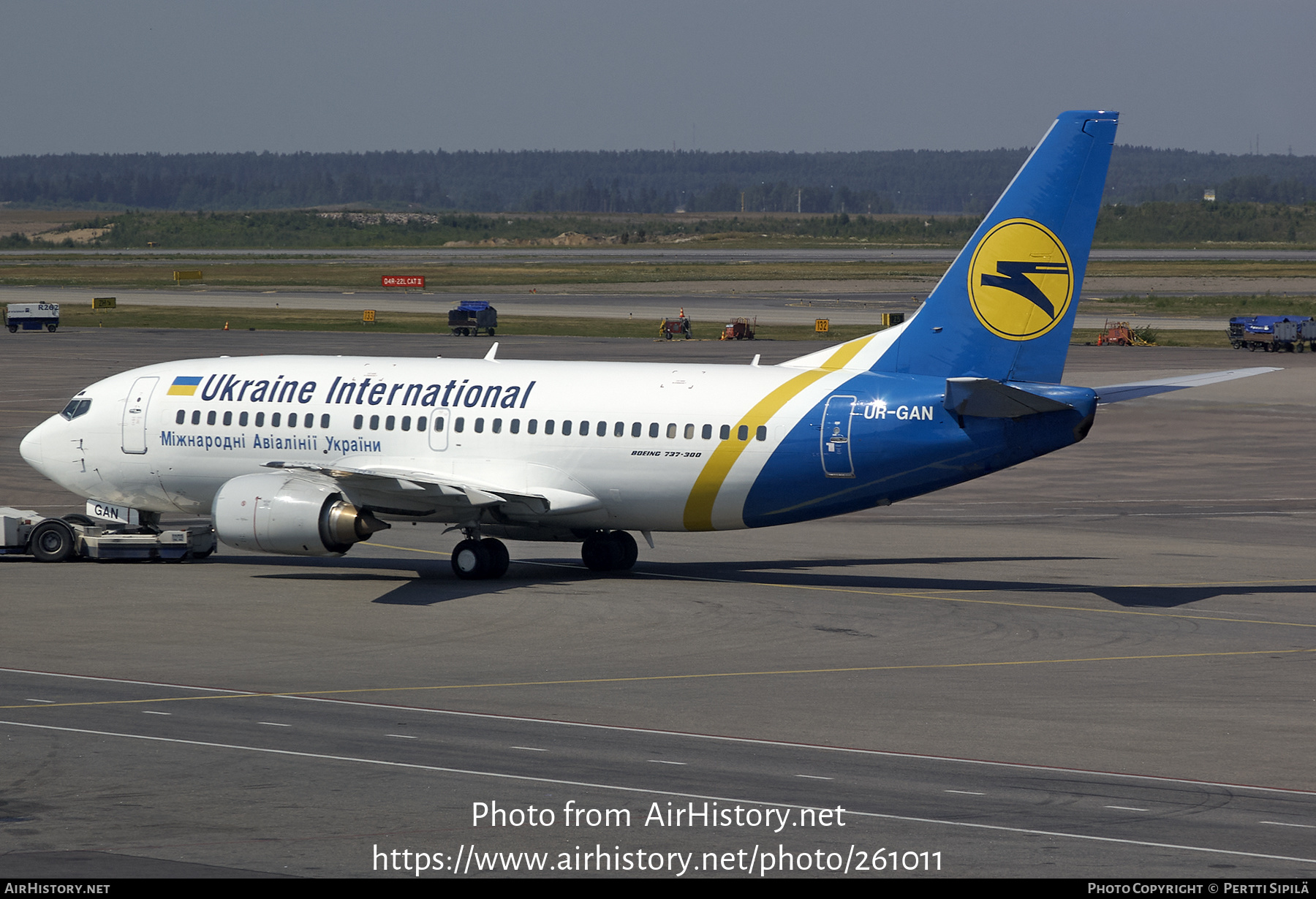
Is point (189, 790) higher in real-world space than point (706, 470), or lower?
lower

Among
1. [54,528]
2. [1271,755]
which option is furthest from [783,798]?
[54,528]

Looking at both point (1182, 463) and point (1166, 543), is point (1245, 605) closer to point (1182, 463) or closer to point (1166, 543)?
point (1166, 543)

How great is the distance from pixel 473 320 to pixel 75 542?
79012mm

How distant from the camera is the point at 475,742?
23.2 m

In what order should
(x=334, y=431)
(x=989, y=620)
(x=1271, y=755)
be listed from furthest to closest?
(x=334, y=431) < (x=989, y=620) < (x=1271, y=755)

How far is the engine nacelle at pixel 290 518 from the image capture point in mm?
35281

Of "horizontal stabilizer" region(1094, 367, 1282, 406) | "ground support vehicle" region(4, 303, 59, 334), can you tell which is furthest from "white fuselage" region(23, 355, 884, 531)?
"ground support vehicle" region(4, 303, 59, 334)

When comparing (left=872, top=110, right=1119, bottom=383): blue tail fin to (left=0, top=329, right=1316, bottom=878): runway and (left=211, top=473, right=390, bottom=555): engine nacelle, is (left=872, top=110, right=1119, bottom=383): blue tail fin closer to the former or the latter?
(left=0, top=329, right=1316, bottom=878): runway

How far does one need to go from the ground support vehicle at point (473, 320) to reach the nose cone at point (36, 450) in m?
75.5

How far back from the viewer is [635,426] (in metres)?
37.1

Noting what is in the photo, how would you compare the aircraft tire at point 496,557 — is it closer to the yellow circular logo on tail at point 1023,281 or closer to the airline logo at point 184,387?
the airline logo at point 184,387

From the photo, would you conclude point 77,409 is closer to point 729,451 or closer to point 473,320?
point 729,451

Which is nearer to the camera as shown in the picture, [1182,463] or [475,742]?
[475,742]
